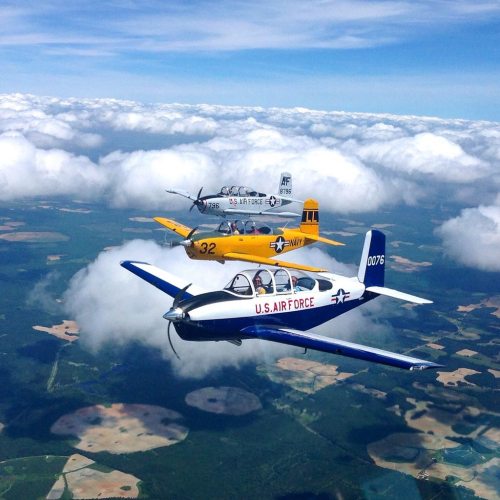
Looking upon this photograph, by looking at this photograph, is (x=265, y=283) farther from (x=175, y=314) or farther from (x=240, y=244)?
(x=240, y=244)

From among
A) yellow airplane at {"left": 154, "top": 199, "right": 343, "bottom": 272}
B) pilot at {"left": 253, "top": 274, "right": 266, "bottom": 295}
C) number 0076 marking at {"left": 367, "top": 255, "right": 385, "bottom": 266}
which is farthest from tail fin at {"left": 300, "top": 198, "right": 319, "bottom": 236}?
pilot at {"left": 253, "top": 274, "right": 266, "bottom": 295}

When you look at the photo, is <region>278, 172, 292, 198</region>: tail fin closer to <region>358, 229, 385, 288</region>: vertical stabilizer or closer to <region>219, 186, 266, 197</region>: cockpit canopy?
<region>219, 186, 266, 197</region>: cockpit canopy

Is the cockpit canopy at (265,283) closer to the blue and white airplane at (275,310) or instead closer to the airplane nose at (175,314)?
the blue and white airplane at (275,310)

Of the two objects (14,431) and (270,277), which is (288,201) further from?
(14,431)

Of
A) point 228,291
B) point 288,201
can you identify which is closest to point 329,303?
point 228,291

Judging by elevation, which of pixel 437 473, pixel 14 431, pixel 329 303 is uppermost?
pixel 329 303

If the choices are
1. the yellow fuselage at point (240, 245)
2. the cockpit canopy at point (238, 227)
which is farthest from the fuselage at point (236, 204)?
the cockpit canopy at point (238, 227)
